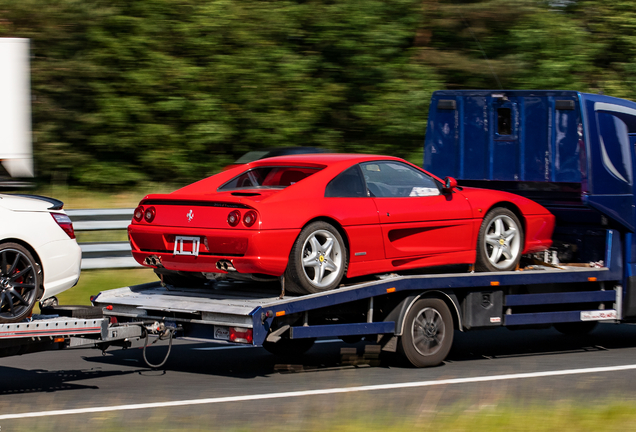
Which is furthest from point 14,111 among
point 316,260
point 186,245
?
point 316,260

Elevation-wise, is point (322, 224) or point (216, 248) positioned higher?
point (322, 224)

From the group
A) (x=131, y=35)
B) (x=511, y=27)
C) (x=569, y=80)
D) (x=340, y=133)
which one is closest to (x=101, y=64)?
Answer: (x=131, y=35)

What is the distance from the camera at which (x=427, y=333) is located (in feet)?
27.6

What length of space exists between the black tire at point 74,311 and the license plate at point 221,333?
3.29ft

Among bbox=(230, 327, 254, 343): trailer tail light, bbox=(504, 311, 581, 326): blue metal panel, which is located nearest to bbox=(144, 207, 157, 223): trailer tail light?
bbox=(230, 327, 254, 343): trailer tail light

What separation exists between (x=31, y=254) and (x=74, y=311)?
63 centimetres

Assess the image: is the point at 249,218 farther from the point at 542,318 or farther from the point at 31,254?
the point at 542,318

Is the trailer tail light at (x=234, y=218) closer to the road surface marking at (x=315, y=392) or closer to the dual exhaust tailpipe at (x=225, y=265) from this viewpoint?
the dual exhaust tailpipe at (x=225, y=265)

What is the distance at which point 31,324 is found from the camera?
21.0ft

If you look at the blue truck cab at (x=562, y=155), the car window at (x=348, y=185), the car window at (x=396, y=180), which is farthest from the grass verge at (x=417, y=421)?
the blue truck cab at (x=562, y=155)

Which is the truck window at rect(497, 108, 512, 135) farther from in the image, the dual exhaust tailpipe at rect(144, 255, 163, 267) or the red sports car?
the dual exhaust tailpipe at rect(144, 255, 163, 267)

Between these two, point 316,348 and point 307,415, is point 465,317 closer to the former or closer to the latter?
point 316,348

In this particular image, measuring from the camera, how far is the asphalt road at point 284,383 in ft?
20.7

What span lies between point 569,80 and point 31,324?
18772 mm
